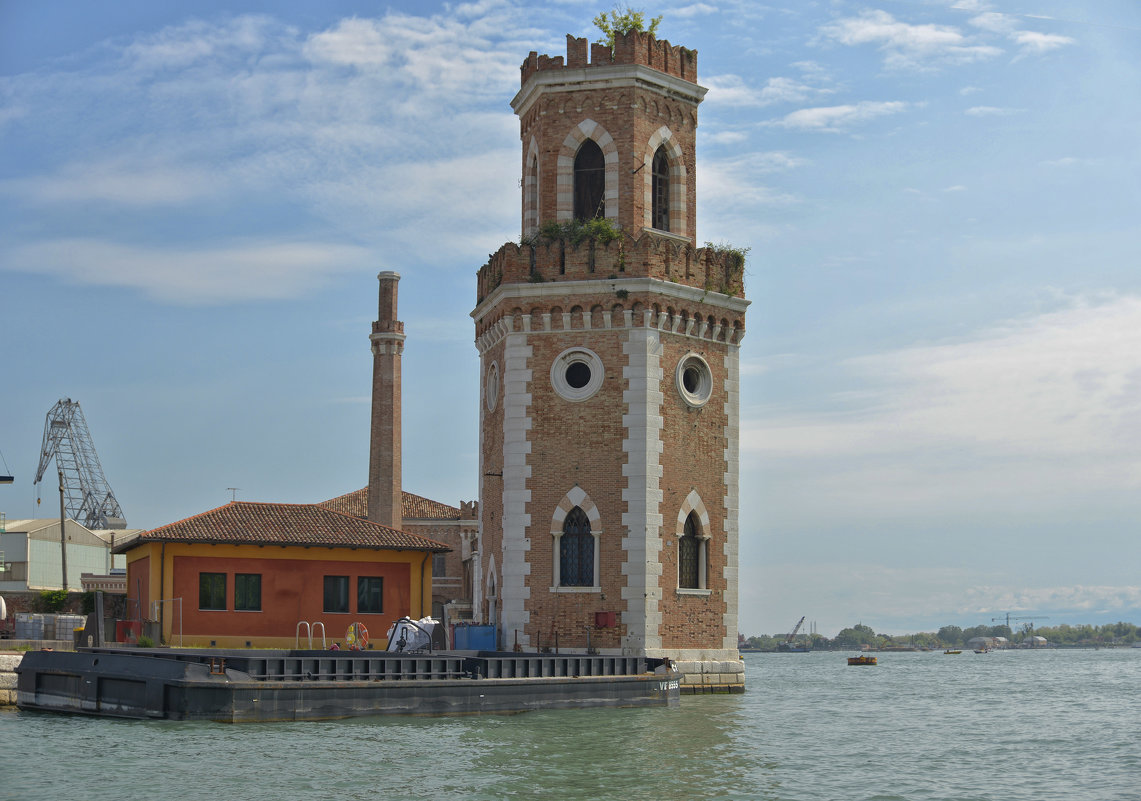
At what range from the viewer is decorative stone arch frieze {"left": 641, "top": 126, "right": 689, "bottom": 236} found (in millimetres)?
34469

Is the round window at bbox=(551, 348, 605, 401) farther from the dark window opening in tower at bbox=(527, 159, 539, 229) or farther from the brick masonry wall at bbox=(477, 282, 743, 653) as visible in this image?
the dark window opening in tower at bbox=(527, 159, 539, 229)

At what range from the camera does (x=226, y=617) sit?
3778 centimetres

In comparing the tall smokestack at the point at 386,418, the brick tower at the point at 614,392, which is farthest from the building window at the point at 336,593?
the tall smokestack at the point at 386,418

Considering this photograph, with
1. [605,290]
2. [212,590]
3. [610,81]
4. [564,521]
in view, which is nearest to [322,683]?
[564,521]

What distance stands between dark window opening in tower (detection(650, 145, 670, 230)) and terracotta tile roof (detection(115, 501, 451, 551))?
1303cm

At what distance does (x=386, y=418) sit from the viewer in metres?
62.2

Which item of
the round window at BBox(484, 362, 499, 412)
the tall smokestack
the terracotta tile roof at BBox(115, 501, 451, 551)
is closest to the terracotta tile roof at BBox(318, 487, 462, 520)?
the tall smokestack

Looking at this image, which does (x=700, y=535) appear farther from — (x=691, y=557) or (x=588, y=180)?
(x=588, y=180)

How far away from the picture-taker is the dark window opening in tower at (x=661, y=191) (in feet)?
116

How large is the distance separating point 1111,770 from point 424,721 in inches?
515

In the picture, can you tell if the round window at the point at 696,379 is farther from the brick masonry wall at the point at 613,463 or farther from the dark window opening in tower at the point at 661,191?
the dark window opening in tower at the point at 661,191

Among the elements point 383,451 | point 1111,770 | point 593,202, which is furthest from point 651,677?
point 383,451

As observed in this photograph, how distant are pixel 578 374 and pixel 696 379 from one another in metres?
3.17

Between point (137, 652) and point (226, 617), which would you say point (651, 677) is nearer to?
point (137, 652)
